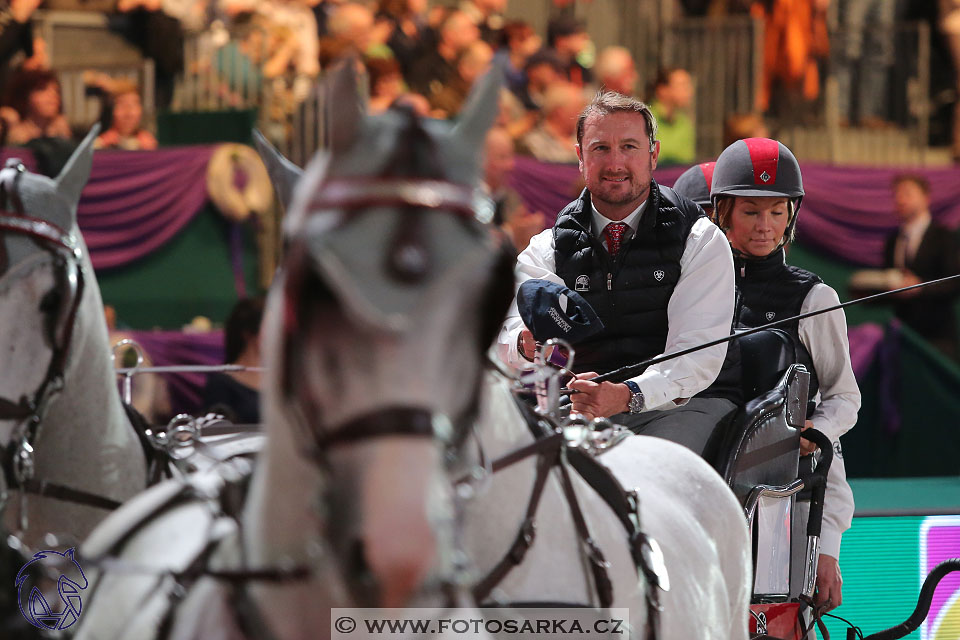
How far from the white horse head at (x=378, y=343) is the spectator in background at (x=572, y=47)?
9737mm

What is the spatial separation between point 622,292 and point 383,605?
2335mm

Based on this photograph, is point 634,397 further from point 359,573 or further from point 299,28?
point 299,28

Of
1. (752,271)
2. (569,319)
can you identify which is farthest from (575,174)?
(569,319)

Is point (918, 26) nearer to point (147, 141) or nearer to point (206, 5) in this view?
point (206, 5)

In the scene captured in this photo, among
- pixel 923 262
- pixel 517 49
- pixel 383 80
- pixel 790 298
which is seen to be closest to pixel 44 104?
pixel 383 80

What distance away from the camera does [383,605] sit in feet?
5.03

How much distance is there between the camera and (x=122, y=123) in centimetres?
943

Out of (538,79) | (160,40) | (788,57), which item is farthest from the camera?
(788,57)

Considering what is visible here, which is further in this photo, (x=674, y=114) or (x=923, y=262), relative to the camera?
(x=674, y=114)

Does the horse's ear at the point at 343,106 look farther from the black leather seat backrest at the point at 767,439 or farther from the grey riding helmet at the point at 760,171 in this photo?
the grey riding helmet at the point at 760,171

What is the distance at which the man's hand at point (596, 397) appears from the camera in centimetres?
328

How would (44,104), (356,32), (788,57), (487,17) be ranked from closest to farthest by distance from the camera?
(44,104) < (356,32) < (487,17) < (788,57)

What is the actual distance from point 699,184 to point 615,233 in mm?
1356

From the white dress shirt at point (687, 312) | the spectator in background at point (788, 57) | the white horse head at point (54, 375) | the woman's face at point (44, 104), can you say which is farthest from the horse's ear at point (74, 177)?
the spectator in background at point (788, 57)
